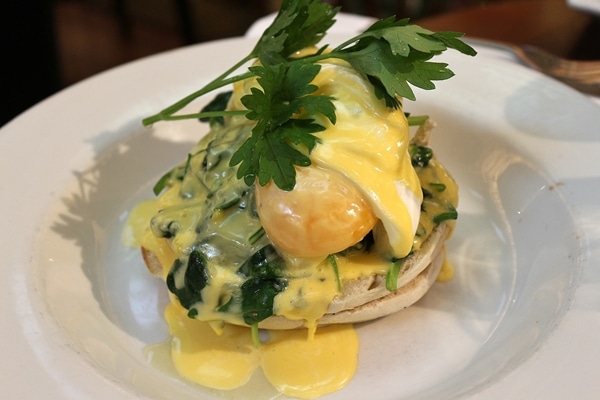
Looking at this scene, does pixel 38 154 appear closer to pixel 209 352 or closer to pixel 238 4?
pixel 209 352

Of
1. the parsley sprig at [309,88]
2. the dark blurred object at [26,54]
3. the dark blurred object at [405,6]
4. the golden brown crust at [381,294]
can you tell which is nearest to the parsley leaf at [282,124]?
the parsley sprig at [309,88]

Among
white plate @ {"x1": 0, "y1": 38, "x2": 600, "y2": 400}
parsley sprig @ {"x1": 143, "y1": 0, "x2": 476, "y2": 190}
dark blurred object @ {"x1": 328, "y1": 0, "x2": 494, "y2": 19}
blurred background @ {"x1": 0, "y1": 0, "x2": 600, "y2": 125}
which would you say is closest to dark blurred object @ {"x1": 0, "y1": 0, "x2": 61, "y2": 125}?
blurred background @ {"x1": 0, "y1": 0, "x2": 600, "y2": 125}

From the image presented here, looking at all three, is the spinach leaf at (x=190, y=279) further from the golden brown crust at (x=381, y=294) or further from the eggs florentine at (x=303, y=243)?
the golden brown crust at (x=381, y=294)

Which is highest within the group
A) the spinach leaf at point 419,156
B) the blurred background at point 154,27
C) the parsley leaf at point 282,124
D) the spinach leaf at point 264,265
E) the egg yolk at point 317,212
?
the parsley leaf at point 282,124

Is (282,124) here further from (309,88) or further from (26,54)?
(26,54)

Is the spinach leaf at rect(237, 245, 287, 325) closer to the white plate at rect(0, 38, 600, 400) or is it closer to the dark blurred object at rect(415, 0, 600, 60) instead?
the white plate at rect(0, 38, 600, 400)

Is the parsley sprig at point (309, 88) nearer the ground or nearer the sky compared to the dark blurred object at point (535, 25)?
nearer the sky
